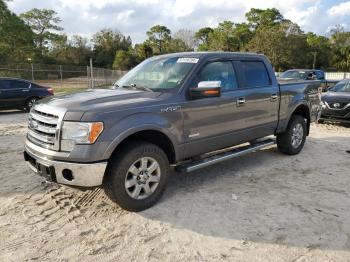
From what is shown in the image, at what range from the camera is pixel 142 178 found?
4188 millimetres

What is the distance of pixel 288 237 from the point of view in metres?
3.65

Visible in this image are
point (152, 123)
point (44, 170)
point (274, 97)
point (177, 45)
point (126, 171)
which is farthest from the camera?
point (177, 45)

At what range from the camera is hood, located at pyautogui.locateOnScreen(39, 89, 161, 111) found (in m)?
3.91

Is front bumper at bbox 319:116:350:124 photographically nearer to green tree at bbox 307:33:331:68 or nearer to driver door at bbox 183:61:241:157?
Answer: driver door at bbox 183:61:241:157

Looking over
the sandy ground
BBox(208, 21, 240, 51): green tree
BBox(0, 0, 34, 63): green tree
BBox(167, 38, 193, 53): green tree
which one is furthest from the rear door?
BBox(167, 38, 193, 53): green tree

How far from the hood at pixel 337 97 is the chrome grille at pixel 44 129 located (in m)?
8.44

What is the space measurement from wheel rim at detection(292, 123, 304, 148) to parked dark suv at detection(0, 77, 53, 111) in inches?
400

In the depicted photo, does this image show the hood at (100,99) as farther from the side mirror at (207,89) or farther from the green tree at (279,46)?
the green tree at (279,46)

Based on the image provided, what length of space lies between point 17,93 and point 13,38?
103ft

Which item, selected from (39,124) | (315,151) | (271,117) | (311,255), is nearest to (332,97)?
(315,151)

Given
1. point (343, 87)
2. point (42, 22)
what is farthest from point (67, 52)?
point (343, 87)

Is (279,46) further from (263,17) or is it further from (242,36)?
(263,17)

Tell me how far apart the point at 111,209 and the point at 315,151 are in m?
4.64

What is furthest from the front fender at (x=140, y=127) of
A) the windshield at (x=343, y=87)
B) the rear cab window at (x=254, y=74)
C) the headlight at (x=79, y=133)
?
the windshield at (x=343, y=87)
